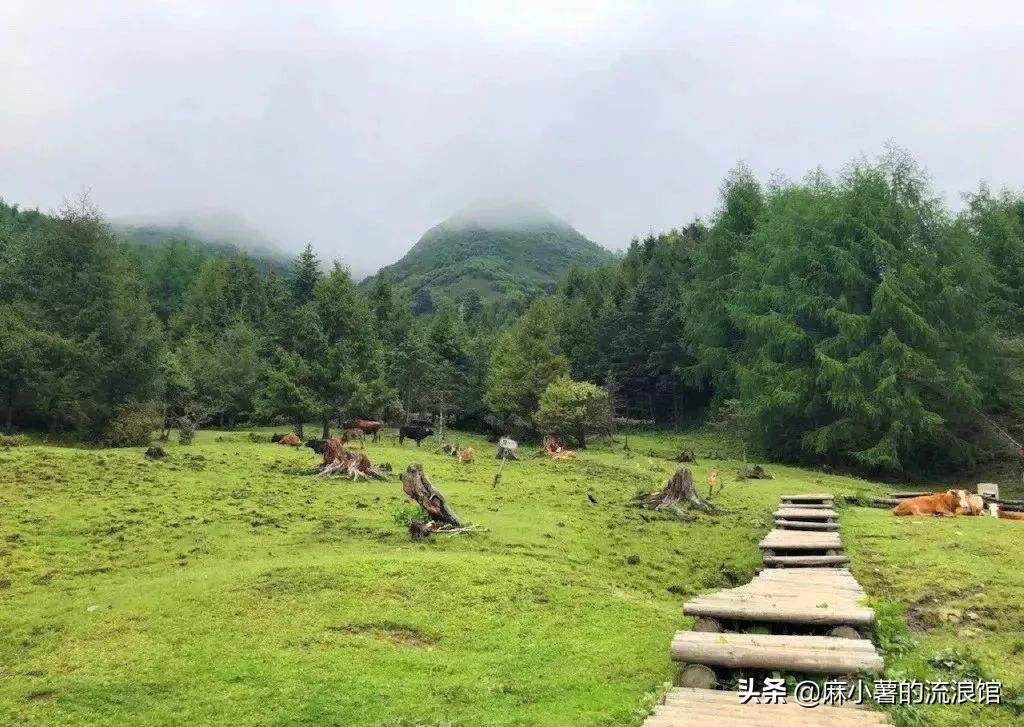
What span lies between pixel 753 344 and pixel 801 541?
1172 inches

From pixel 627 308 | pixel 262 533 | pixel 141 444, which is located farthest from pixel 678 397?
pixel 262 533

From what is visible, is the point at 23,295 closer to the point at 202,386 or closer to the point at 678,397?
the point at 202,386

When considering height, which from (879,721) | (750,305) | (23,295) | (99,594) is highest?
(750,305)

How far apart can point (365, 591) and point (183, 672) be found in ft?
8.01

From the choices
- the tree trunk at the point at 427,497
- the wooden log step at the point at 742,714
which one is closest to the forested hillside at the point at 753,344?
the tree trunk at the point at 427,497

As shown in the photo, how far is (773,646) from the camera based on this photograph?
19.2 ft

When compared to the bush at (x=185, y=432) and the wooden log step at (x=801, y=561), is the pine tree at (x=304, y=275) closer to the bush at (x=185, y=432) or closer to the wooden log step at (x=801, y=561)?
the bush at (x=185, y=432)

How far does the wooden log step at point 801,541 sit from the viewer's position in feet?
36.7

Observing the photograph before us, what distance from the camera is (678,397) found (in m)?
56.3

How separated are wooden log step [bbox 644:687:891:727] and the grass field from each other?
0.38 m

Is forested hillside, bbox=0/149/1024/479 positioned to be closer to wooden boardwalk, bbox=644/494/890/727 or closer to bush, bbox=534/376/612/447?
bush, bbox=534/376/612/447

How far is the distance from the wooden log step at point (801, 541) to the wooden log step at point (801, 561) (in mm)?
610

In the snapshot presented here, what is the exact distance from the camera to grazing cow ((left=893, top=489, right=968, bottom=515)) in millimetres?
16595

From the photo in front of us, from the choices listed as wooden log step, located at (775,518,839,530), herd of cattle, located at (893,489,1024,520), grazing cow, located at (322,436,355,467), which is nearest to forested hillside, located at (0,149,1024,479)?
grazing cow, located at (322,436,355,467)
